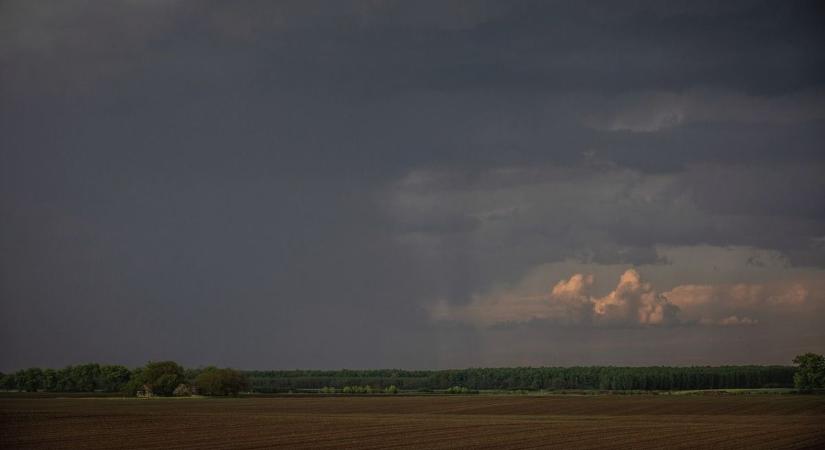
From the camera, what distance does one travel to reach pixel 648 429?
61.6m

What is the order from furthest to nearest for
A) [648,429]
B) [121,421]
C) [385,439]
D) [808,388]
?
[808,388] < [121,421] < [648,429] < [385,439]

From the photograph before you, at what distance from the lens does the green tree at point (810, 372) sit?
156 m

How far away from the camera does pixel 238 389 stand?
150 m

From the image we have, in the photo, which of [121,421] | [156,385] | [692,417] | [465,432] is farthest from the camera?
[156,385]

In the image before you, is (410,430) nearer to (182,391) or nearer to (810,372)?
(182,391)

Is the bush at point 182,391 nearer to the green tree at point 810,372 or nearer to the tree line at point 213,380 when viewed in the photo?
the tree line at point 213,380

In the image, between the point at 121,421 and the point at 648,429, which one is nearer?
the point at 648,429

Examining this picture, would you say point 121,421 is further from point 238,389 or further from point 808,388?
point 808,388

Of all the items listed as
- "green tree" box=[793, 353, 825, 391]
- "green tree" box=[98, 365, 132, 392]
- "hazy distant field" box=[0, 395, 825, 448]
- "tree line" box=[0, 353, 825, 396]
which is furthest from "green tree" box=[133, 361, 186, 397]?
"green tree" box=[793, 353, 825, 391]

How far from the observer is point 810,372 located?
158 metres

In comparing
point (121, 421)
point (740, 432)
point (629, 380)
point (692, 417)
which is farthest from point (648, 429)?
point (629, 380)

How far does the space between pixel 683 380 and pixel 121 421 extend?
152 meters

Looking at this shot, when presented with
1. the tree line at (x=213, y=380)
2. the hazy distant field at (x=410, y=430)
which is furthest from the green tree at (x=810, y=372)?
the hazy distant field at (x=410, y=430)

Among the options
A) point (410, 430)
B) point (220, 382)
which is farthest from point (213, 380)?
point (410, 430)
